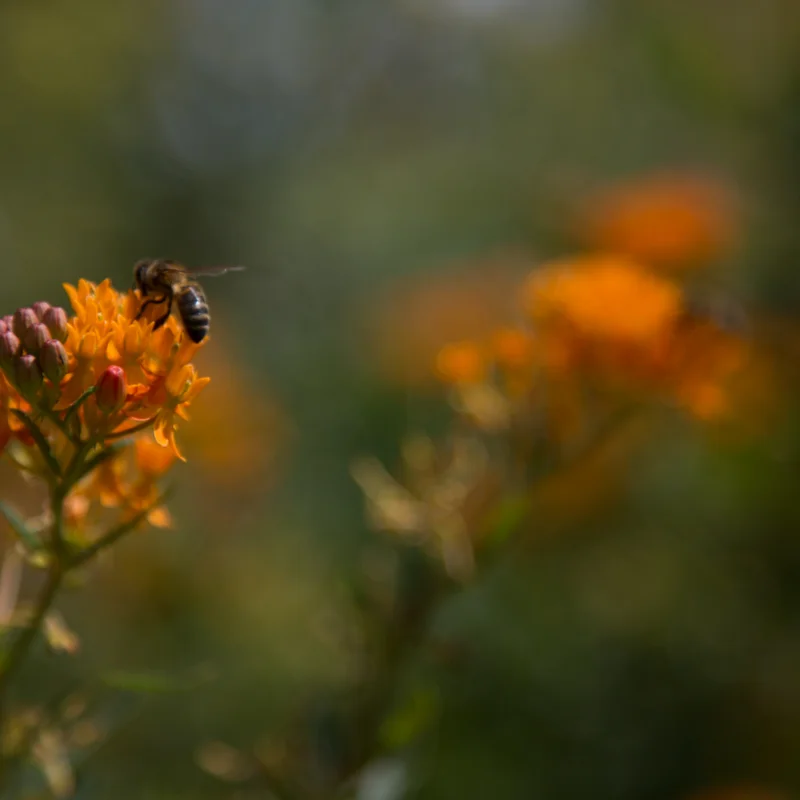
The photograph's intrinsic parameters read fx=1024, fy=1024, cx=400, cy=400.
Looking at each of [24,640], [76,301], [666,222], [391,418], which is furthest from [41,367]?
[666,222]

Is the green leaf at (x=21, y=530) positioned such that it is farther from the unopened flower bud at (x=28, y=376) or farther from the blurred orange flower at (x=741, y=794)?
the blurred orange flower at (x=741, y=794)

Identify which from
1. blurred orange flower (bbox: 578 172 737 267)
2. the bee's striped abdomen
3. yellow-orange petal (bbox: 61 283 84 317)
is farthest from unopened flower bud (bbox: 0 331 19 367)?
blurred orange flower (bbox: 578 172 737 267)

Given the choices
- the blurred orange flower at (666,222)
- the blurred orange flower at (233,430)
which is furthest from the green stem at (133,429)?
the blurred orange flower at (666,222)

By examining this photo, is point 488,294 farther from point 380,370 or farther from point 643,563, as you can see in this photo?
point 643,563

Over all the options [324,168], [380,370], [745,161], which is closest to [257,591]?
[380,370]

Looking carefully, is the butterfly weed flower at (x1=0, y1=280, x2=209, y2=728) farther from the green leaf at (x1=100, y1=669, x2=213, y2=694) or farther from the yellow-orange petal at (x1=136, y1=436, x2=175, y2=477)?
the green leaf at (x1=100, y1=669, x2=213, y2=694)
